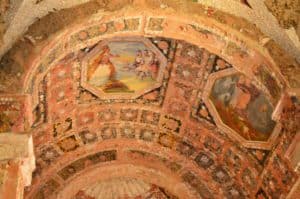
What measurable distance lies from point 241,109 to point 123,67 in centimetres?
205

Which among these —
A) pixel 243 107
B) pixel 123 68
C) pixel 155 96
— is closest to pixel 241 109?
pixel 243 107

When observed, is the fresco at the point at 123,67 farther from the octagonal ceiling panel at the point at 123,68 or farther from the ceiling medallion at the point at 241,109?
the ceiling medallion at the point at 241,109

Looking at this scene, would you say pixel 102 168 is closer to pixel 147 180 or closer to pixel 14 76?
pixel 147 180

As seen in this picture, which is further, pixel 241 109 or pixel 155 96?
pixel 155 96

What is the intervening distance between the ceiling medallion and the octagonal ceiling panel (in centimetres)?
96

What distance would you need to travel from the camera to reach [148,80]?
10.7 metres

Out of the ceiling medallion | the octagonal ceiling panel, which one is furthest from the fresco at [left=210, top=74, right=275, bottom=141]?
the octagonal ceiling panel

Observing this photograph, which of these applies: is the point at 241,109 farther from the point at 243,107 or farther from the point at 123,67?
the point at 123,67

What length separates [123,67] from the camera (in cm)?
1050

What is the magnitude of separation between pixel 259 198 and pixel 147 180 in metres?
2.21

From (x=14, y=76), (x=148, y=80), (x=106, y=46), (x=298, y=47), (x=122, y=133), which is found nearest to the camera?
(x=14, y=76)

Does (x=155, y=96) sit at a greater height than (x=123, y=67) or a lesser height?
lesser

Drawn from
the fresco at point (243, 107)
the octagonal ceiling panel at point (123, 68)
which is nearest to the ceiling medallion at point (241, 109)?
the fresco at point (243, 107)

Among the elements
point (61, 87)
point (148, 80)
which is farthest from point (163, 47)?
point (61, 87)
